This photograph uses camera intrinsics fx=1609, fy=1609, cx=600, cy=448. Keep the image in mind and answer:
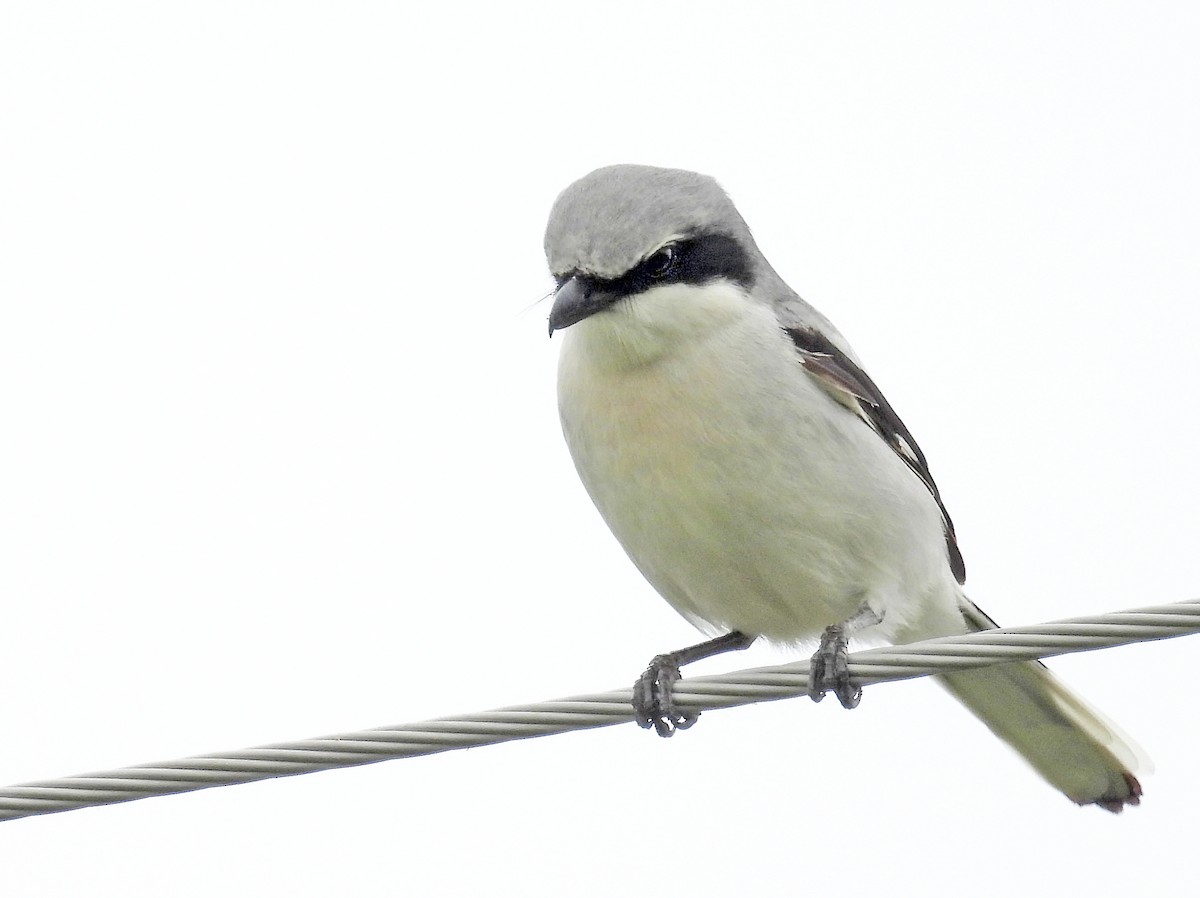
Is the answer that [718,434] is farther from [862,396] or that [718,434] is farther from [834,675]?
[834,675]

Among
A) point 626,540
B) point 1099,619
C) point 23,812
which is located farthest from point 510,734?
point 626,540

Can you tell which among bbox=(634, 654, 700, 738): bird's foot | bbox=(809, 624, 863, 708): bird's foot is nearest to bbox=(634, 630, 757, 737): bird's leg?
bbox=(634, 654, 700, 738): bird's foot

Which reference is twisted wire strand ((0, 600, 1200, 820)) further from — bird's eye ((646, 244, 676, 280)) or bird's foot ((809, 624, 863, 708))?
bird's eye ((646, 244, 676, 280))

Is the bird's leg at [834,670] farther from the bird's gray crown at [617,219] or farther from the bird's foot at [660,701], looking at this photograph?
the bird's gray crown at [617,219]

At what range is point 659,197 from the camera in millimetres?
6141

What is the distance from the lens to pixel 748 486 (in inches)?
231

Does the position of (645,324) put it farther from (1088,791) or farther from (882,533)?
(1088,791)

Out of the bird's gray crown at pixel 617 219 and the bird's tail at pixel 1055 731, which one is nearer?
the bird's gray crown at pixel 617 219

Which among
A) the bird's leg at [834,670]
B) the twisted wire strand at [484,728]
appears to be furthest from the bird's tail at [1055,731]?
the twisted wire strand at [484,728]

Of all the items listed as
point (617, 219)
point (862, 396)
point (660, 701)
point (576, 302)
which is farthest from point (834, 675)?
point (617, 219)

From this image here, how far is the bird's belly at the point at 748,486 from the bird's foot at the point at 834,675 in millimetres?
382

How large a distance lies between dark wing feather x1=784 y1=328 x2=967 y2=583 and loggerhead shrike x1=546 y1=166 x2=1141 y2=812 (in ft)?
0.04

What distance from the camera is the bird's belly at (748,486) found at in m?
5.91

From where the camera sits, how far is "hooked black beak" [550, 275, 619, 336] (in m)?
5.83
